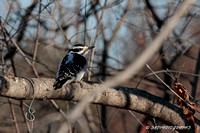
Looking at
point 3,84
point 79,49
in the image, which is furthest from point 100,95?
point 79,49

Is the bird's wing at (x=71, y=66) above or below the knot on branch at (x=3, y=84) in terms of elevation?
below

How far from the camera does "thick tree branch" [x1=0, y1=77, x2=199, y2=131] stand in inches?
97.6

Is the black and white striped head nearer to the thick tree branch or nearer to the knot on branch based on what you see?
the thick tree branch

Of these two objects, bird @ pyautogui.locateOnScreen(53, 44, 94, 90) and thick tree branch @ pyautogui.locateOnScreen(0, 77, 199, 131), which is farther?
bird @ pyautogui.locateOnScreen(53, 44, 94, 90)

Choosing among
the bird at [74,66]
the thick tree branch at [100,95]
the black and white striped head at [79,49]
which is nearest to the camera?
the thick tree branch at [100,95]

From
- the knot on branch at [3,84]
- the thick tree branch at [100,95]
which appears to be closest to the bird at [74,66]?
the thick tree branch at [100,95]

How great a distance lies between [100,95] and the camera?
2973mm

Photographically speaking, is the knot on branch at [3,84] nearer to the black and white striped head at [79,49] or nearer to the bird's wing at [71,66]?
the bird's wing at [71,66]

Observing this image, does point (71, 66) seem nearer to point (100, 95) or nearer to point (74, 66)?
point (74, 66)

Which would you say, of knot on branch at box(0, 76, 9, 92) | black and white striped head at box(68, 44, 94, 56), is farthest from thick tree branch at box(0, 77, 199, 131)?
black and white striped head at box(68, 44, 94, 56)

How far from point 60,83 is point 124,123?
10.1 feet

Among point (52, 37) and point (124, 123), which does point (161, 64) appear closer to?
point (124, 123)

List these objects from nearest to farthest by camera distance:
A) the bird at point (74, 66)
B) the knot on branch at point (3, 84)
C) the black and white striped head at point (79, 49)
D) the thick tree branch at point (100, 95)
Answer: the knot on branch at point (3, 84), the thick tree branch at point (100, 95), the bird at point (74, 66), the black and white striped head at point (79, 49)

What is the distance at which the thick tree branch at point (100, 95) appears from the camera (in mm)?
2480
